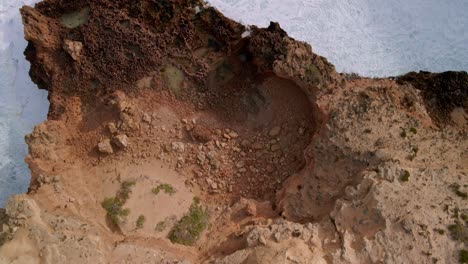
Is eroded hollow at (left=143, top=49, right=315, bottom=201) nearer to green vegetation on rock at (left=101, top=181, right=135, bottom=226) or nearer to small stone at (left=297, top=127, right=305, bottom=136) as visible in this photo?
small stone at (left=297, top=127, right=305, bottom=136)

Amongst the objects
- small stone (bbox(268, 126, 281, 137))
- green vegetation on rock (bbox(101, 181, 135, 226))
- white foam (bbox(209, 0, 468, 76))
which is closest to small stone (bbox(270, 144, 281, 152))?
small stone (bbox(268, 126, 281, 137))

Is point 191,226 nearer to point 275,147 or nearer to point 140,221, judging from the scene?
point 140,221

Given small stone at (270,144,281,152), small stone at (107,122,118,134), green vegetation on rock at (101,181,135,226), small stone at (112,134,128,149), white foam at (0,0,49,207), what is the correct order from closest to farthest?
green vegetation on rock at (101,181,135,226) < small stone at (112,134,128,149) < small stone at (107,122,118,134) < small stone at (270,144,281,152) < white foam at (0,0,49,207)

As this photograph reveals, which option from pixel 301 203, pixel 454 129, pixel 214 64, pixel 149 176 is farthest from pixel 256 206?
pixel 454 129

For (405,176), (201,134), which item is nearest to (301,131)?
(201,134)

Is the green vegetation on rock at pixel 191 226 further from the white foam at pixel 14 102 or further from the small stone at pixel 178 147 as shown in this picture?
the white foam at pixel 14 102

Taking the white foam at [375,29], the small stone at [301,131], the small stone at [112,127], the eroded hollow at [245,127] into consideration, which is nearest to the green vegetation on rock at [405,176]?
the eroded hollow at [245,127]
